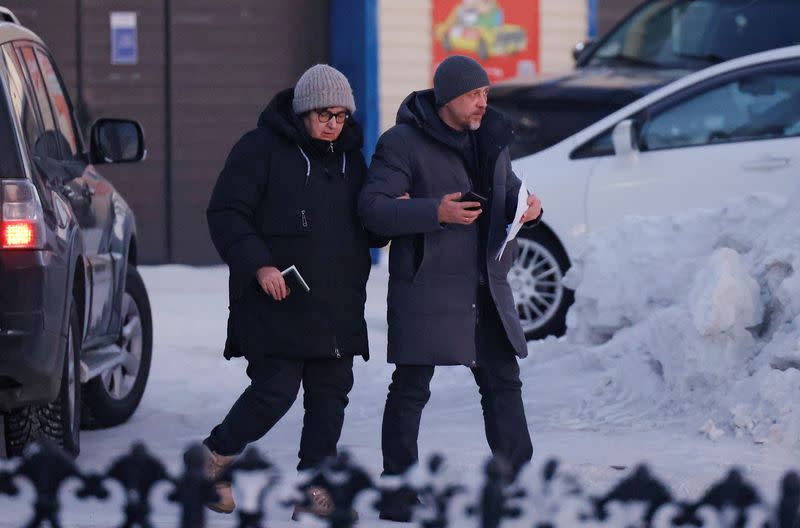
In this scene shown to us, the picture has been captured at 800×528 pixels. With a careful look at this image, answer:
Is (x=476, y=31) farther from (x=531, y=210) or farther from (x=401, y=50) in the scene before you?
(x=531, y=210)

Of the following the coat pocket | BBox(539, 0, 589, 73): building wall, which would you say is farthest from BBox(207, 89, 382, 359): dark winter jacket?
BBox(539, 0, 589, 73): building wall

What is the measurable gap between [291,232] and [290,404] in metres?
0.55

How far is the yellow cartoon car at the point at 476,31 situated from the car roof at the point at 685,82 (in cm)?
490

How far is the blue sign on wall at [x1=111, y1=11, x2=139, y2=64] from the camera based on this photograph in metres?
14.8

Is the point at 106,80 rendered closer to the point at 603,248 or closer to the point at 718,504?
the point at 603,248

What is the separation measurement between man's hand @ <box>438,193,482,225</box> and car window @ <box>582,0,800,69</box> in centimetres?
710

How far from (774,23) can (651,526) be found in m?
9.88

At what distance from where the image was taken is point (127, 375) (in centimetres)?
785

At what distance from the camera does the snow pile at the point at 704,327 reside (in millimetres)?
6730

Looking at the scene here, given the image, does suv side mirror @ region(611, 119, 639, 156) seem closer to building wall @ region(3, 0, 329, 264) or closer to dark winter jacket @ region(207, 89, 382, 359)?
dark winter jacket @ region(207, 89, 382, 359)

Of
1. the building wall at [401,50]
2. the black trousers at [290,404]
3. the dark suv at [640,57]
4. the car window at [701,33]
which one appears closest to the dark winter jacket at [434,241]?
the black trousers at [290,404]

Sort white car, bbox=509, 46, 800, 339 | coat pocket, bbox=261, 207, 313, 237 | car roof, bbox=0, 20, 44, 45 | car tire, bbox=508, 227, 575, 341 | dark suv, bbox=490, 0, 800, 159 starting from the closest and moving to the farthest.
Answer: coat pocket, bbox=261, 207, 313, 237 < car roof, bbox=0, 20, 44, 45 < white car, bbox=509, 46, 800, 339 < car tire, bbox=508, 227, 575, 341 < dark suv, bbox=490, 0, 800, 159

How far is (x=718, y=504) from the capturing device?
8.69 feet

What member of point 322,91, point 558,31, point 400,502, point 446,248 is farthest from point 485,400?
point 558,31
